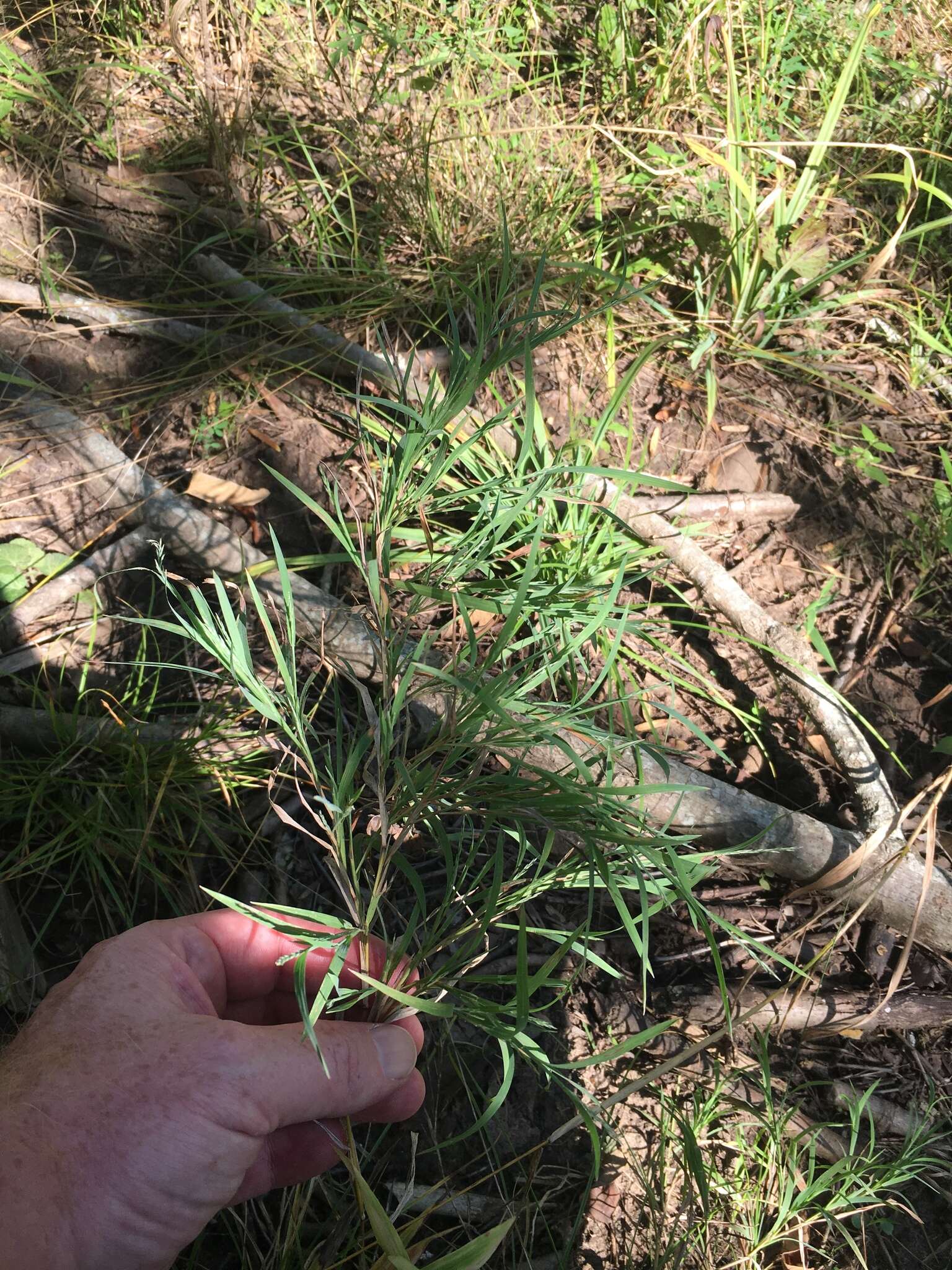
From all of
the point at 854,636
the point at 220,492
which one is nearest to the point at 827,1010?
the point at 854,636

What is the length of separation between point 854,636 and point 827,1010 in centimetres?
93

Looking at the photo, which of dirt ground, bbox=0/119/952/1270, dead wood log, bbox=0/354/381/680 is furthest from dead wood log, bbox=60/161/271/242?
dead wood log, bbox=0/354/381/680

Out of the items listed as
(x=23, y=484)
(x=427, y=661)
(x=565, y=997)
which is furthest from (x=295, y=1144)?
(x=23, y=484)

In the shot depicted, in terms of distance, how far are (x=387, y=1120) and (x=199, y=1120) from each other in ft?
1.32

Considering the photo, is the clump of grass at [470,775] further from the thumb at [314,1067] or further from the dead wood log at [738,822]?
the dead wood log at [738,822]

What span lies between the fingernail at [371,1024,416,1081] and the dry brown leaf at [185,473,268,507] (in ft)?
4.55

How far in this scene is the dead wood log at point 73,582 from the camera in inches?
79.5

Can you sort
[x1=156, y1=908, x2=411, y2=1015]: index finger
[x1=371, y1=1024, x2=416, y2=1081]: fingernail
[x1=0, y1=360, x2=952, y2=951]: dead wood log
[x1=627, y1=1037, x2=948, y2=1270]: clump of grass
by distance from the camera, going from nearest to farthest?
[x1=371, y1=1024, x2=416, y2=1081]: fingernail → [x1=156, y1=908, x2=411, y2=1015]: index finger → [x1=627, y1=1037, x2=948, y2=1270]: clump of grass → [x1=0, y1=360, x2=952, y2=951]: dead wood log

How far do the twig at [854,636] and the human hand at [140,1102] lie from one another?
1449mm

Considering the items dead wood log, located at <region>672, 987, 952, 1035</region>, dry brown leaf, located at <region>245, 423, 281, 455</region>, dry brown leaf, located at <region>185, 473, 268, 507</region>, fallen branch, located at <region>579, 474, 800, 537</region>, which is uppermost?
dry brown leaf, located at <region>245, 423, 281, 455</region>

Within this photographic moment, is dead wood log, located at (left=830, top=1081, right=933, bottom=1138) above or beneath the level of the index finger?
beneath

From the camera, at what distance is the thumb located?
1.17 metres

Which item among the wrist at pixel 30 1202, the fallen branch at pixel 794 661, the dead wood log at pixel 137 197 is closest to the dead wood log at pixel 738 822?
the fallen branch at pixel 794 661

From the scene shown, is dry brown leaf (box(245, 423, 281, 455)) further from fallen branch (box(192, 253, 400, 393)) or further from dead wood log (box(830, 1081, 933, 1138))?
dead wood log (box(830, 1081, 933, 1138))
